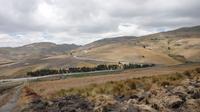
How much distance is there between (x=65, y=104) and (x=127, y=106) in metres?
10.4

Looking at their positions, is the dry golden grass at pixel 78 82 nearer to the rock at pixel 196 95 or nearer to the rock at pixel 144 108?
the rock at pixel 144 108

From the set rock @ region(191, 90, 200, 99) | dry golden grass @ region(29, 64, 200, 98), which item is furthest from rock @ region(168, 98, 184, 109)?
dry golden grass @ region(29, 64, 200, 98)

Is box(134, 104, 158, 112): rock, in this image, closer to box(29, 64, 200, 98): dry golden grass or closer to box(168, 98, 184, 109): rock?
box(168, 98, 184, 109): rock

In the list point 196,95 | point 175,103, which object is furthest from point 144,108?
point 196,95

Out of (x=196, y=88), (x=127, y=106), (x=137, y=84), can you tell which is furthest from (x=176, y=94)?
(x=137, y=84)

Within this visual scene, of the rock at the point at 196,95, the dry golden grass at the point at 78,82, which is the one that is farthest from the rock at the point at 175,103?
the dry golden grass at the point at 78,82

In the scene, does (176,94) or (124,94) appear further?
(124,94)

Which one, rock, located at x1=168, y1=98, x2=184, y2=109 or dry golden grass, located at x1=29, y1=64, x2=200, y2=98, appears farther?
dry golden grass, located at x1=29, y1=64, x2=200, y2=98

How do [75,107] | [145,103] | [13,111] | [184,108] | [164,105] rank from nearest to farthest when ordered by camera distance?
[184,108] → [164,105] → [145,103] → [75,107] → [13,111]

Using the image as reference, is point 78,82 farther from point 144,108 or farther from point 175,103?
point 175,103

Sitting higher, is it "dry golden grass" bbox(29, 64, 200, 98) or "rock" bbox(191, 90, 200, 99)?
"rock" bbox(191, 90, 200, 99)

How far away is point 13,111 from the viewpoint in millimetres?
42438

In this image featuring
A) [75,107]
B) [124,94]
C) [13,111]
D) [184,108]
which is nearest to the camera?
[184,108]

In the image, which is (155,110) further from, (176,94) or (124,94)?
(124,94)
